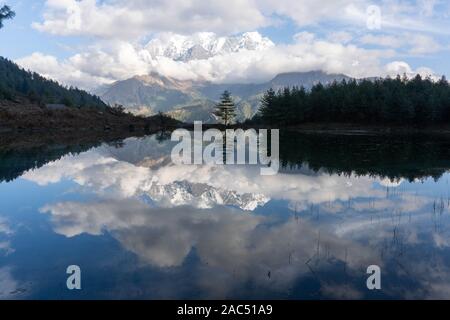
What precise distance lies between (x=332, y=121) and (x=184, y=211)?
3834 inches

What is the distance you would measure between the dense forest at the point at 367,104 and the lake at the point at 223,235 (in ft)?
257

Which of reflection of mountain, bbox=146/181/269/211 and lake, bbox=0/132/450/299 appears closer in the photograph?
lake, bbox=0/132/450/299

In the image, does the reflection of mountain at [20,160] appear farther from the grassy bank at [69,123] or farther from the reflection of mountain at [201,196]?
the grassy bank at [69,123]

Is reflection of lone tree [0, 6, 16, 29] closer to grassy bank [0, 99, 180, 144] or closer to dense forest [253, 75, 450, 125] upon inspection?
grassy bank [0, 99, 180, 144]

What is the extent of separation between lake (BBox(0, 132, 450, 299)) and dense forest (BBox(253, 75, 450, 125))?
7825cm

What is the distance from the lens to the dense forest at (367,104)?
316 feet

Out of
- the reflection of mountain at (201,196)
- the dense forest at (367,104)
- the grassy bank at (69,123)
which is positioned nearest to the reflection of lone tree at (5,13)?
the grassy bank at (69,123)

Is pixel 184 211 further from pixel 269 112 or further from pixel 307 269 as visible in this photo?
pixel 269 112

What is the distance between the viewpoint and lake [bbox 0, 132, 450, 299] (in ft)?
29.4

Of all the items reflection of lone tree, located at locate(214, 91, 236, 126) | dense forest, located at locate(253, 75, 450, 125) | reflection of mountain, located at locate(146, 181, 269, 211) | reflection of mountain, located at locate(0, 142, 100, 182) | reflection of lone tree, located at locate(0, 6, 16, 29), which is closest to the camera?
reflection of mountain, located at locate(146, 181, 269, 211)

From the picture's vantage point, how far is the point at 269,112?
118 meters

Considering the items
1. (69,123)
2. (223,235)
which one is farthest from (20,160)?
(69,123)

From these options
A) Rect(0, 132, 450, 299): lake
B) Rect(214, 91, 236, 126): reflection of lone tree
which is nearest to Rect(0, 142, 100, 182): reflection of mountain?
Rect(0, 132, 450, 299): lake

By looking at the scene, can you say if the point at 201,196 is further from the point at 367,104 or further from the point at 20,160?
the point at 367,104
